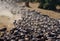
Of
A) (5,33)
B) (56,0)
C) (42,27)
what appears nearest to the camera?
(5,33)

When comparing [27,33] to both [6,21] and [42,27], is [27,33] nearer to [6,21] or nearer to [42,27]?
[42,27]

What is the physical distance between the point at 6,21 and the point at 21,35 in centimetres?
792

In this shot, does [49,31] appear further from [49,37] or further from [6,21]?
[6,21]

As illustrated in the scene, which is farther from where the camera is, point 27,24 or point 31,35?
point 27,24

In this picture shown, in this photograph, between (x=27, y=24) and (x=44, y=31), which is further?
(x=27, y=24)

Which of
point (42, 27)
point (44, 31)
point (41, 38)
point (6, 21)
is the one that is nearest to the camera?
point (41, 38)

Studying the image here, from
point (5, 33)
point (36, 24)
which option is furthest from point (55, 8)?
point (5, 33)

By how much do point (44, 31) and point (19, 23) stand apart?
5.05 metres

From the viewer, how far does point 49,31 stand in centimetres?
2766

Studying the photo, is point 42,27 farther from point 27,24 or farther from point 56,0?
point 56,0

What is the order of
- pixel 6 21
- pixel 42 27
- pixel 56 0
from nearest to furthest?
pixel 42 27 → pixel 6 21 → pixel 56 0

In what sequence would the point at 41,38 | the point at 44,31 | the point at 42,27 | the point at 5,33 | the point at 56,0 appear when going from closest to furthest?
the point at 41,38, the point at 5,33, the point at 44,31, the point at 42,27, the point at 56,0

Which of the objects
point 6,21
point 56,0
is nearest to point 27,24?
point 6,21

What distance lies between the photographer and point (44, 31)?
27469mm
